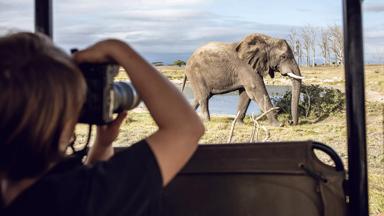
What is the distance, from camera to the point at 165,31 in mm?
2551

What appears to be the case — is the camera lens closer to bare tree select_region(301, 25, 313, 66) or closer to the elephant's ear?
bare tree select_region(301, 25, 313, 66)

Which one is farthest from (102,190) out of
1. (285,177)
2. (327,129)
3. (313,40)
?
(327,129)

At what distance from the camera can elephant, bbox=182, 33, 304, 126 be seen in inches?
166

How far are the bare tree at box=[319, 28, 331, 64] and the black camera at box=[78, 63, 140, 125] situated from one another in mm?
1869

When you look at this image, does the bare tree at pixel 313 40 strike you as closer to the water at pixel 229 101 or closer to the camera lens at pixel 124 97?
the water at pixel 229 101

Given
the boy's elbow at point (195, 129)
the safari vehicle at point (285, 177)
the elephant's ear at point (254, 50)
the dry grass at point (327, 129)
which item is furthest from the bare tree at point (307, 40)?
the boy's elbow at point (195, 129)

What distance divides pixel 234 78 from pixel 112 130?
3658 millimetres

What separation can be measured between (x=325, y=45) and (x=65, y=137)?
2.17 metres

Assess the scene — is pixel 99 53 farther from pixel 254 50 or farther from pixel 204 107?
pixel 254 50

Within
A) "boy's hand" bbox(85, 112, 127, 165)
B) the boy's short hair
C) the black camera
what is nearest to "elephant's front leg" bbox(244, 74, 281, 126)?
"boy's hand" bbox(85, 112, 127, 165)

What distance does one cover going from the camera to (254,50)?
14.0 ft

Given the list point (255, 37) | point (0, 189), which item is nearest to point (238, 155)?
point (0, 189)

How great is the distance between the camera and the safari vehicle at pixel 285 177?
38.8 inches

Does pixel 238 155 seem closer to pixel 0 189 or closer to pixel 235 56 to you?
pixel 0 189
